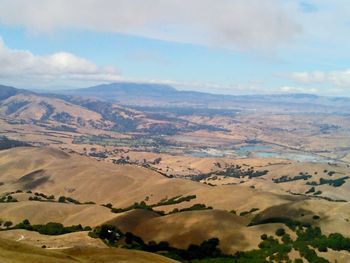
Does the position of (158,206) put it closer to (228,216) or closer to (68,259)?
(228,216)

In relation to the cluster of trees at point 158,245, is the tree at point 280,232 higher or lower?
higher

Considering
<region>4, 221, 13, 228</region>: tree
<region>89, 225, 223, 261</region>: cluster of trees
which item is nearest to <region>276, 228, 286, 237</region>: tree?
<region>89, 225, 223, 261</region>: cluster of trees

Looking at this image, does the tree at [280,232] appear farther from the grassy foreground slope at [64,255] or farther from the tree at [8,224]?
the tree at [8,224]

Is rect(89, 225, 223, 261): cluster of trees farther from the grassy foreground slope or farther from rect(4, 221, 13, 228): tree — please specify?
rect(4, 221, 13, 228): tree

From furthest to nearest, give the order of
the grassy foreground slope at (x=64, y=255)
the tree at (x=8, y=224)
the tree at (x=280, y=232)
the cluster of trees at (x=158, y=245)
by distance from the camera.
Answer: the tree at (x=8, y=224)
the tree at (x=280, y=232)
the cluster of trees at (x=158, y=245)
the grassy foreground slope at (x=64, y=255)

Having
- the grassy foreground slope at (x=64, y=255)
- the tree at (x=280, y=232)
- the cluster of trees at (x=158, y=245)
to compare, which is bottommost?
the cluster of trees at (x=158, y=245)

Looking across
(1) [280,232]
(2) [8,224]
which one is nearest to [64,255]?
(1) [280,232]

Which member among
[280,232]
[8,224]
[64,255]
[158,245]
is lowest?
[8,224]

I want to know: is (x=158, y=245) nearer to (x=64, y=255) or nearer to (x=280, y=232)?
(x=280, y=232)

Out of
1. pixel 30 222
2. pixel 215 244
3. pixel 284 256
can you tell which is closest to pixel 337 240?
pixel 284 256

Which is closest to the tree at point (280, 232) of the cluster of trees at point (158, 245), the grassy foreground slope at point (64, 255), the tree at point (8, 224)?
the cluster of trees at point (158, 245)

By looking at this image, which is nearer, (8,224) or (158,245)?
(158,245)
